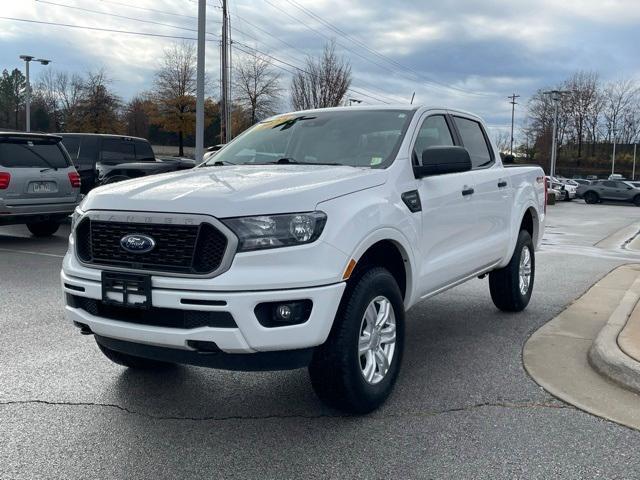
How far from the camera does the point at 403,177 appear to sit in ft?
14.3

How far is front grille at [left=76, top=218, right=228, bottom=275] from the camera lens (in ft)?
10.9

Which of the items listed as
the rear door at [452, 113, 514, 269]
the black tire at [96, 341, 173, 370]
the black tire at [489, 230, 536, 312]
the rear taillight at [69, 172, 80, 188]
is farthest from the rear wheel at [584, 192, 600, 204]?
the black tire at [96, 341, 173, 370]

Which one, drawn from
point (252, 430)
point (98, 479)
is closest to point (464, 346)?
point (252, 430)

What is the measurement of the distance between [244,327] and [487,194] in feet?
10.4

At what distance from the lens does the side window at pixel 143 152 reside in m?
15.7

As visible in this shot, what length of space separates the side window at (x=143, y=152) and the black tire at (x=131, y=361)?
1164 centimetres

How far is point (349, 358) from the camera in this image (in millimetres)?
3596

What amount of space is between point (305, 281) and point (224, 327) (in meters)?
0.47

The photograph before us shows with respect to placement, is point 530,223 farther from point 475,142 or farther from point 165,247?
point 165,247

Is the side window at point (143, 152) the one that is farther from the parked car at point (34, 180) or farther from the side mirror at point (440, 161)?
the side mirror at point (440, 161)

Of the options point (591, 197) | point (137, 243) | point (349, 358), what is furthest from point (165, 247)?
point (591, 197)

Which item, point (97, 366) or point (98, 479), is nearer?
point (98, 479)

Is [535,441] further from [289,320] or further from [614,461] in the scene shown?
[289,320]

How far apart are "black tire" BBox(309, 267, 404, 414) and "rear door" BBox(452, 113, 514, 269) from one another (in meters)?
1.94
